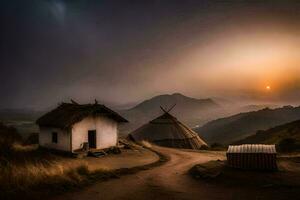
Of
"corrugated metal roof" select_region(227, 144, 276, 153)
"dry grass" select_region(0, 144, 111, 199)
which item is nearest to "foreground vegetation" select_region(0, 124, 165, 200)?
"dry grass" select_region(0, 144, 111, 199)

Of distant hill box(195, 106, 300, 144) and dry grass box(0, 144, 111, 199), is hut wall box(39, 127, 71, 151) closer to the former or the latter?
dry grass box(0, 144, 111, 199)

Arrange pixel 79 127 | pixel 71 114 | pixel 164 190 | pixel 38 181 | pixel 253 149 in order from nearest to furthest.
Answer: pixel 38 181 < pixel 164 190 < pixel 253 149 < pixel 79 127 < pixel 71 114

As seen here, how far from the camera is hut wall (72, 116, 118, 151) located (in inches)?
1033

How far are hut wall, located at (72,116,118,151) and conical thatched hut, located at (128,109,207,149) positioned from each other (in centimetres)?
1198

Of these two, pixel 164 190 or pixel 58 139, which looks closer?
pixel 164 190

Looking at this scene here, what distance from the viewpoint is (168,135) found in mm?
40875

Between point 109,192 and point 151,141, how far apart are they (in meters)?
28.0

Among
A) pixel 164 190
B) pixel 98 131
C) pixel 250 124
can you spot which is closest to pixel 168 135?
pixel 98 131

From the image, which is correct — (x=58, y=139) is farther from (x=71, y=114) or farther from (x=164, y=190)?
(x=164, y=190)

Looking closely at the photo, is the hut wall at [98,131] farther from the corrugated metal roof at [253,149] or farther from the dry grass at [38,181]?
the corrugated metal roof at [253,149]

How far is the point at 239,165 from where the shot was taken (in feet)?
59.8

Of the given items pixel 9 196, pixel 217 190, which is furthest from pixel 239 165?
pixel 9 196

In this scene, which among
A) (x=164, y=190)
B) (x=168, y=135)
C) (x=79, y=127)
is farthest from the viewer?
(x=168, y=135)

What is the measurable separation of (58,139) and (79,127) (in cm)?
256
